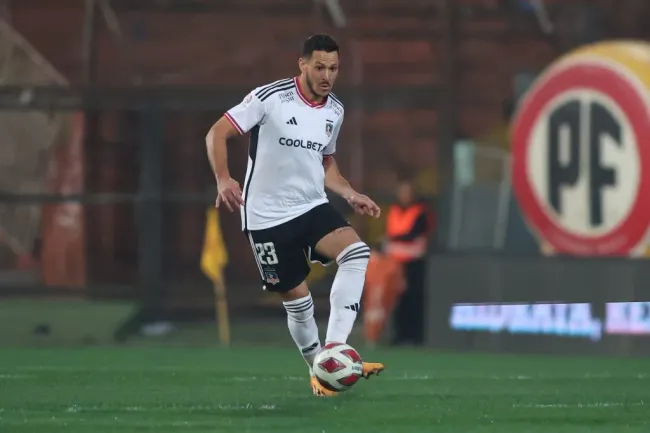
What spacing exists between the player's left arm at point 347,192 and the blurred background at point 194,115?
1026 cm

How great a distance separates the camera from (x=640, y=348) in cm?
1539

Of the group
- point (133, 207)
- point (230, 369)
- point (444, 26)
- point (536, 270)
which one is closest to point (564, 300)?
point (536, 270)

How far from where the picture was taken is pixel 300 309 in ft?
33.9

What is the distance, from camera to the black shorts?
10078mm

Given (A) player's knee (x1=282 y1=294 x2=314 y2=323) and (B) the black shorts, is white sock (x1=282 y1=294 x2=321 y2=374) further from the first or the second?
(B) the black shorts

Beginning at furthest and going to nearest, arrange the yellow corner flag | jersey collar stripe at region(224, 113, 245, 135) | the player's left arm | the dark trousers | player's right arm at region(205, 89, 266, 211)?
1. the yellow corner flag
2. the dark trousers
3. the player's left arm
4. jersey collar stripe at region(224, 113, 245, 135)
5. player's right arm at region(205, 89, 266, 211)

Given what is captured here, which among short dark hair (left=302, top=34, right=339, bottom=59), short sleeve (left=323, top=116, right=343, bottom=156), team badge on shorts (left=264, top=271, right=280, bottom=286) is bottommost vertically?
team badge on shorts (left=264, top=271, right=280, bottom=286)

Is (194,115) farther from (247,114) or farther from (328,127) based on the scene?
(247,114)

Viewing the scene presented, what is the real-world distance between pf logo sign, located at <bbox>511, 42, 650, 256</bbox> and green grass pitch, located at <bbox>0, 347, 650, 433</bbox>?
6.56 ft

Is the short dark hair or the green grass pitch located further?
the short dark hair

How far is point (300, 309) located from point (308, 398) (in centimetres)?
75

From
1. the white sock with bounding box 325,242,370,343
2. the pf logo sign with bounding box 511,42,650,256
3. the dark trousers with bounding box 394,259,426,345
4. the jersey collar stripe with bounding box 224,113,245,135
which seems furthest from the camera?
the dark trousers with bounding box 394,259,426,345

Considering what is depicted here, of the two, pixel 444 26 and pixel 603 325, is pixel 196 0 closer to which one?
pixel 444 26

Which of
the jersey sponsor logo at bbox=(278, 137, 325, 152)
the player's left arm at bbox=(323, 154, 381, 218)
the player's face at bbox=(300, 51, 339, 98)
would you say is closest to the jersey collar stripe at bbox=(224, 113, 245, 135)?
the jersey sponsor logo at bbox=(278, 137, 325, 152)
